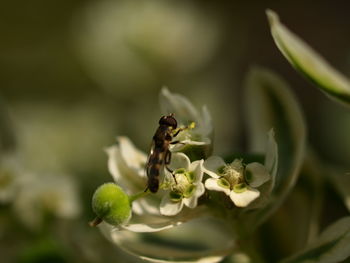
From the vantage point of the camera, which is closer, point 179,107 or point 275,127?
point 179,107

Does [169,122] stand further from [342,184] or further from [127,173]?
[342,184]

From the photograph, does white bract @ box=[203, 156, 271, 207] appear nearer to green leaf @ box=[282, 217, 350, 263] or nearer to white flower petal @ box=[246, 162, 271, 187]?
white flower petal @ box=[246, 162, 271, 187]

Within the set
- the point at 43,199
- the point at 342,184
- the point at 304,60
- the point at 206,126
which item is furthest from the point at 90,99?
the point at 304,60

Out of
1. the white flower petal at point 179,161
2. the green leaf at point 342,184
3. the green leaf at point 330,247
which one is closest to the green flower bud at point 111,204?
the white flower petal at point 179,161

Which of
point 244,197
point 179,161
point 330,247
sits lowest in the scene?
point 330,247

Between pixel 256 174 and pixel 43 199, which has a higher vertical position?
pixel 43 199

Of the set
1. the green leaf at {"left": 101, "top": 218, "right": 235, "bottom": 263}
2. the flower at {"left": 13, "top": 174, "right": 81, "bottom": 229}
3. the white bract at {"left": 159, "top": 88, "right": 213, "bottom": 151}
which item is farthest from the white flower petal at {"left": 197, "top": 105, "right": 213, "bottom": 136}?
the flower at {"left": 13, "top": 174, "right": 81, "bottom": 229}
